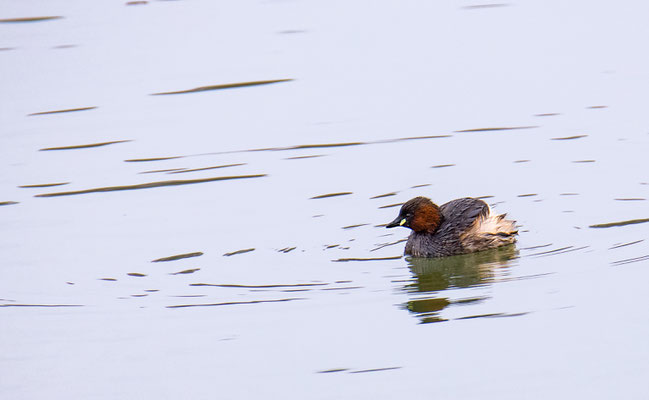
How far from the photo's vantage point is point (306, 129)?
1328 cm

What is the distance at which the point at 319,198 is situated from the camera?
437 inches

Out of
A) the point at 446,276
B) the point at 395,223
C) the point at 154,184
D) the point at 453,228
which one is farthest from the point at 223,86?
the point at 446,276

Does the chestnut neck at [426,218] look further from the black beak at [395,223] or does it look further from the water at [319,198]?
the water at [319,198]

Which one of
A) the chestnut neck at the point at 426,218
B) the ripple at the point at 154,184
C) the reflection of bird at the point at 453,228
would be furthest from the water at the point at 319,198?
the chestnut neck at the point at 426,218

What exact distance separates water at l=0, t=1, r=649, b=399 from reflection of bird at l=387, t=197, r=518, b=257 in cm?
18

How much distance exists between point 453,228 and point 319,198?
4.59 ft

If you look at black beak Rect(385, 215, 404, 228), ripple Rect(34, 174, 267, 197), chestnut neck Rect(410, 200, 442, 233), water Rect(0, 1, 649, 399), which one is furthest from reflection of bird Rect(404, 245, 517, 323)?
ripple Rect(34, 174, 267, 197)

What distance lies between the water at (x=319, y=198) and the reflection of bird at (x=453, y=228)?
7.2 inches

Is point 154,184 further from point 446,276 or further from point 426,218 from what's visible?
point 446,276

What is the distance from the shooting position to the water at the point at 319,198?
25.0ft

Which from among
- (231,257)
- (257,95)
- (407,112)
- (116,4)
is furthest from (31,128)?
(116,4)

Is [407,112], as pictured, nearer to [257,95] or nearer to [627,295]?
[257,95]

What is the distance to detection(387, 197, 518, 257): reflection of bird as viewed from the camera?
1004cm

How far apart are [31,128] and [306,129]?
3.25 m
